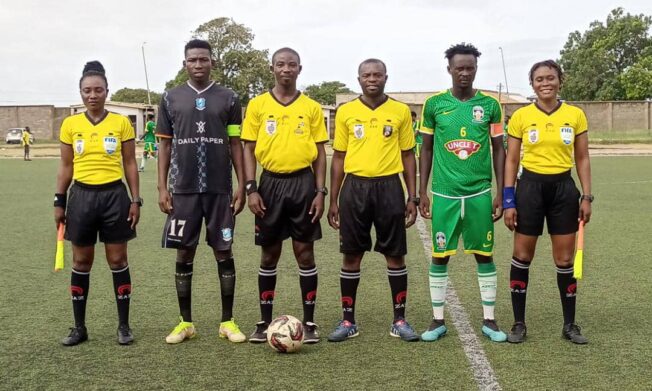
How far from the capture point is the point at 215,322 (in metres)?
5.84

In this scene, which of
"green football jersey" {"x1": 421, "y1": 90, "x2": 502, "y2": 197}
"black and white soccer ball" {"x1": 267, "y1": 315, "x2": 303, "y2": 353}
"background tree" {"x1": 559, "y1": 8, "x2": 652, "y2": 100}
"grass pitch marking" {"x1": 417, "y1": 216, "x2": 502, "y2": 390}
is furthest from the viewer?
"background tree" {"x1": 559, "y1": 8, "x2": 652, "y2": 100}

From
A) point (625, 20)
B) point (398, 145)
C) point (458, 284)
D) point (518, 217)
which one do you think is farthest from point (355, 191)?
point (625, 20)

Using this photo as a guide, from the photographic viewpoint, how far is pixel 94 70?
17.7 feet

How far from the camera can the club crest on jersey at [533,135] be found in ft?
16.9

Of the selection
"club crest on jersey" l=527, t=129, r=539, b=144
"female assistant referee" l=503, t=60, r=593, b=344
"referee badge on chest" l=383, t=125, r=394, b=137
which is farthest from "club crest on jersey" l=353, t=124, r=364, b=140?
→ "club crest on jersey" l=527, t=129, r=539, b=144

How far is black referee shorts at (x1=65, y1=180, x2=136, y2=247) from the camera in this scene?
5.18 m

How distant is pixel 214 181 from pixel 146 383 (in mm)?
1540

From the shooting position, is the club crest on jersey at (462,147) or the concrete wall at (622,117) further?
the concrete wall at (622,117)

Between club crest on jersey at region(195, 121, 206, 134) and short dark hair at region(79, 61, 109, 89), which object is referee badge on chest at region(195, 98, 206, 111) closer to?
club crest on jersey at region(195, 121, 206, 134)

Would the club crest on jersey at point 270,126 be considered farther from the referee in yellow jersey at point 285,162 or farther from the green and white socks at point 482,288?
the green and white socks at point 482,288

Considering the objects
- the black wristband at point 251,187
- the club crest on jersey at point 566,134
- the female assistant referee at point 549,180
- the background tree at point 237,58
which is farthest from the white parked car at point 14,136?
the club crest on jersey at point 566,134

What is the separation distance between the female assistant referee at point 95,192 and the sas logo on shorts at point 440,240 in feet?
7.25

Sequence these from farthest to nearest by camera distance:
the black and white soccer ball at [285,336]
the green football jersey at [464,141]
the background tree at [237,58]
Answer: the background tree at [237,58], the green football jersey at [464,141], the black and white soccer ball at [285,336]

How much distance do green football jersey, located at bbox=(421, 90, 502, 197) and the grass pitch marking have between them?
41.3 inches
